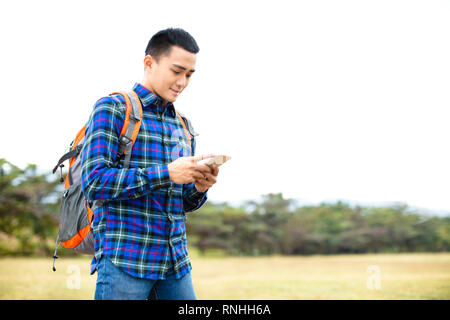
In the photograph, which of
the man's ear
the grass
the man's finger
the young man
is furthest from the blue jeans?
the grass

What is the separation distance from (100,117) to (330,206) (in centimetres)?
959

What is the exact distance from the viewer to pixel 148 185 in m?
1.53

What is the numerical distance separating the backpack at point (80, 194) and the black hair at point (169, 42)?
0.21 m

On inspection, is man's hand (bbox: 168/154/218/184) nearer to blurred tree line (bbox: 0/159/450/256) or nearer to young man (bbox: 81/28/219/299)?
young man (bbox: 81/28/219/299)

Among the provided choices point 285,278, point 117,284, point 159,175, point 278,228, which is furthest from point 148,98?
point 278,228

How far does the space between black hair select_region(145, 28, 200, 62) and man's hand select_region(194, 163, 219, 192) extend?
490mm

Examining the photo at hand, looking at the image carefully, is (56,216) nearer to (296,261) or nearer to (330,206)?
(296,261)

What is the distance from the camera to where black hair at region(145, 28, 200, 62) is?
5.73 ft

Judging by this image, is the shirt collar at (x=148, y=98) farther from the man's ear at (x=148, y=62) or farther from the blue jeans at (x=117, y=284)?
the blue jeans at (x=117, y=284)

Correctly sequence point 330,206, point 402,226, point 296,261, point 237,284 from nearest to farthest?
1. point 237,284
2. point 296,261
3. point 402,226
4. point 330,206

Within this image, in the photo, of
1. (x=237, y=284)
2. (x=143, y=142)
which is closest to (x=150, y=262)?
(x=143, y=142)

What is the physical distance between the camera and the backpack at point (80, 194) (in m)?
1.61

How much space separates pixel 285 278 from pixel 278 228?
10.8ft
